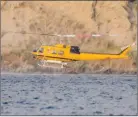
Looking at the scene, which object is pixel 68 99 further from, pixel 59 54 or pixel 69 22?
pixel 69 22

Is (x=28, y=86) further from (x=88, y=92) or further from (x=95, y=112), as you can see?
(x=95, y=112)

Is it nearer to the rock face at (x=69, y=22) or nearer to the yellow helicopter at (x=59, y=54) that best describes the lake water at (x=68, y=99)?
the yellow helicopter at (x=59, y=54)

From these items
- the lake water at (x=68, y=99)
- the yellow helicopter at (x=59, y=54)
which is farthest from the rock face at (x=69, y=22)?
the lake water at (x=68, y=99)

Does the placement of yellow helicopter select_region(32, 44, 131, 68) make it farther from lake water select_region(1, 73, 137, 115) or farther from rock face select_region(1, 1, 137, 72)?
rock face select_region(1, 1, 137, 72)

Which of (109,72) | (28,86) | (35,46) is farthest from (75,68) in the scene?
(28,86)

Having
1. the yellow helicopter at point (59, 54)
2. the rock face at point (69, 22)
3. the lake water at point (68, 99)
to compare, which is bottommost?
the lake water at point (68, 99)

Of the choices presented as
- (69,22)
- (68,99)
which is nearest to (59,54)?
(68,99)

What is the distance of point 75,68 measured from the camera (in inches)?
2406

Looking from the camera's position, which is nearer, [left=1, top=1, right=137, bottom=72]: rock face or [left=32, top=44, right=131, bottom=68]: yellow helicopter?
[left=32, top=44, right=131, bottom=68]: yellow helicopter

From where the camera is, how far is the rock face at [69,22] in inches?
2682

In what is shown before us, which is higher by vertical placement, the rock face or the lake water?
the rock face

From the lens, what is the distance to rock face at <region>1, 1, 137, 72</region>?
68125 millimetres

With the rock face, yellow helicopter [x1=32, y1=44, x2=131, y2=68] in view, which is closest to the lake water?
yellow helicopter [x1=32, y1=44, x2=131, y2=68]

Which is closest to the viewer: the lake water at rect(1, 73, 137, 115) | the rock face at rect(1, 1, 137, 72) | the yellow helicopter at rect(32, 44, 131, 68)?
the lake water at rect(1, 73, 137, 115)
